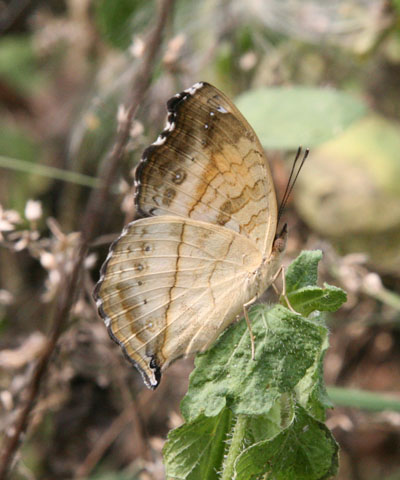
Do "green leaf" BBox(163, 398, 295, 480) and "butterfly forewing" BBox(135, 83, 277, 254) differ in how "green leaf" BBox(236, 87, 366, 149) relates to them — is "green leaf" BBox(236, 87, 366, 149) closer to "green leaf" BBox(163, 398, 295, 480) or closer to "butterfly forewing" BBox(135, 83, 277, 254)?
"butterfly forewing" BBox(135, 83, 277, 254)

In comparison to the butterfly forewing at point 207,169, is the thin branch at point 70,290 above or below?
below

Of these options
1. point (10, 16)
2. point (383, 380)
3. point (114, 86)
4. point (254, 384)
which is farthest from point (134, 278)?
point (10, 16)

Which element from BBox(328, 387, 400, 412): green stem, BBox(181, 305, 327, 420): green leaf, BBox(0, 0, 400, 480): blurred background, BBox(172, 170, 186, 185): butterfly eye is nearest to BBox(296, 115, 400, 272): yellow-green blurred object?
BBox(0, 0, 400, 480): blurred background

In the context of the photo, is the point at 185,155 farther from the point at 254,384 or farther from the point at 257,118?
the point at 257,118

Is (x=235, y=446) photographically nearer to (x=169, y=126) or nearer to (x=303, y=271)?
(x=303, y=271)

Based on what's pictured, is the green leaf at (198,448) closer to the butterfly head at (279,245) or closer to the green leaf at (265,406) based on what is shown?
the green leaf at (265,406)

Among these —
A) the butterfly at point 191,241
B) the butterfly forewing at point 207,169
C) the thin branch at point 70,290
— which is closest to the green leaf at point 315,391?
the butterfly at point 191,241

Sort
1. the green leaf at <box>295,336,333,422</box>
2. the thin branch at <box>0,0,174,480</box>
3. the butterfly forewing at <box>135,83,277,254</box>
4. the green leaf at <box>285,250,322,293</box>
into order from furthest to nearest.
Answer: the thin branch at <box>0,0,174,480</box>, the butterfly forewing at <box>135,83,277,254</box>, the green leaf at <box>285,250,322,293</box>, the green leaf at <box>295,336,333,422</box>
